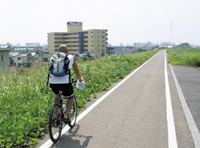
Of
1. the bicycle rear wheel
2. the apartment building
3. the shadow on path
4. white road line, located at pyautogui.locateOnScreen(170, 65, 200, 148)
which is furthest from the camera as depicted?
the apartment building

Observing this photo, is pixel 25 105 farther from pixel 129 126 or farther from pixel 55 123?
pixel 129 126

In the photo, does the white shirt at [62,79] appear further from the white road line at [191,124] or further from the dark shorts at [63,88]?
the white road line at [191,124]

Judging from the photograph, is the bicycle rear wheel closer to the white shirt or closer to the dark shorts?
the dark shorts

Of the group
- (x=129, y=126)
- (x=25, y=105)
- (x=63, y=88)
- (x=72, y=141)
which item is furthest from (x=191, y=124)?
(x=25, y=105)

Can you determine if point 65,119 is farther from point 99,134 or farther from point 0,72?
point 0,72

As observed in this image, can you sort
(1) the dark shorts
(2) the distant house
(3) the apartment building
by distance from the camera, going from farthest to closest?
1. (3) the apartment building
2. (2) the distant house
3. (1) the dark shorts

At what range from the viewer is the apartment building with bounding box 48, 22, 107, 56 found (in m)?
106

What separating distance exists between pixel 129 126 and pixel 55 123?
1752mm

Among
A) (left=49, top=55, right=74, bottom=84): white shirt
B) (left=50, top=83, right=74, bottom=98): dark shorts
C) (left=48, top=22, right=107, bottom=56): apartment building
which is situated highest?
(left=48, top=22, right=107, bottom=56): apartment building

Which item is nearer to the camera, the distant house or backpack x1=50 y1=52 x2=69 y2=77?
backpack x1=50 y1=52 x2=69 y2=77

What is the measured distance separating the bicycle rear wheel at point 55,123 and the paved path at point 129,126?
15 cm

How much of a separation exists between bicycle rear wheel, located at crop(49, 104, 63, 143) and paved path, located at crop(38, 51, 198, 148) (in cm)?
15

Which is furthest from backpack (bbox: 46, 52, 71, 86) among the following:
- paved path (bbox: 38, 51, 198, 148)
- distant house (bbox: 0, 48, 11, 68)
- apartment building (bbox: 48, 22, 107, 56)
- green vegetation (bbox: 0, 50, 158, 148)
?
apartment building (bbox: 48, 22, 107, 56)

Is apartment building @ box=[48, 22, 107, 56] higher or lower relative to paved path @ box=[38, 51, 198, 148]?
higher
